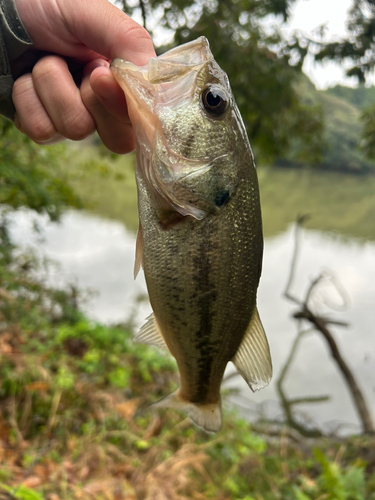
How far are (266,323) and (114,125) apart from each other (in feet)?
23.6

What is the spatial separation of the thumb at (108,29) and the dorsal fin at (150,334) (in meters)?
0.90

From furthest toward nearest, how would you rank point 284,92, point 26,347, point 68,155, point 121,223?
point 121,223 → point 68,155 → point 284,92 → point 26,347

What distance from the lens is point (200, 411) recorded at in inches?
55.6

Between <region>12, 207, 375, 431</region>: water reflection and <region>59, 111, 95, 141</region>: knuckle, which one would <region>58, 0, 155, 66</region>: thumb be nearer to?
<region>59, 111, 95, 141</region>: knuckle

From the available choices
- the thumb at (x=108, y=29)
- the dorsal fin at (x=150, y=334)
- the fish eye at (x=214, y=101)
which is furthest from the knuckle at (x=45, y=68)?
the dorsal fin at (x=150, y=334)

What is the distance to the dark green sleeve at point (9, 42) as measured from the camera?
4.20 ft

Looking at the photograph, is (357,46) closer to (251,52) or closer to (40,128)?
(251,52)

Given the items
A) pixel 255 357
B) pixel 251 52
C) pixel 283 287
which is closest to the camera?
pixel 255 357

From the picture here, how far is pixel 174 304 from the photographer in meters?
1.22

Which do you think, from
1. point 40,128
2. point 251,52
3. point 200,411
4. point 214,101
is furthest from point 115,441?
point 251,52

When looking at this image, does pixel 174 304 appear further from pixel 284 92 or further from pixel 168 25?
pixel 284 92

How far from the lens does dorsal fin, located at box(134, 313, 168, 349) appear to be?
1.37 metres

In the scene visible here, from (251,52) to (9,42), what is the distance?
3901 mm

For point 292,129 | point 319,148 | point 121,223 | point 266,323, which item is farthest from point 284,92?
point 121,223
